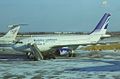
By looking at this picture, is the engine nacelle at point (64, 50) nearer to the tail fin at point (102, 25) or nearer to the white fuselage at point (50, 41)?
the white fuselage at point (50, 41)

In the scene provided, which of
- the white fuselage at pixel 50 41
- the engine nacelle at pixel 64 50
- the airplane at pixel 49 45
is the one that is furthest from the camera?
the white fuselage at pixel 50 41

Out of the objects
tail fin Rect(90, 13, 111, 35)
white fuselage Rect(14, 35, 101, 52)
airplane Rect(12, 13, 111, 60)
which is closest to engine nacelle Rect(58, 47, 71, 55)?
airplane Rect(12, 13, 111, 60)

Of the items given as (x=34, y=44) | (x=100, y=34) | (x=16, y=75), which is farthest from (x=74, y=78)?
(x=100, y=34)

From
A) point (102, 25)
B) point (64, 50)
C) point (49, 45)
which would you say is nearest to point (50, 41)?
point (49, 45)

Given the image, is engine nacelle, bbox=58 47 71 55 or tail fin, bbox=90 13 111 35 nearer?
engine nacelle, bbox=58 47 71 55

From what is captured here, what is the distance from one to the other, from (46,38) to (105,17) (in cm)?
1348

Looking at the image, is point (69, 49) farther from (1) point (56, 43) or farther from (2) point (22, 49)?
(2) point (22, 49)

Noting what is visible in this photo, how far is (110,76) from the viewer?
23844 millimetres

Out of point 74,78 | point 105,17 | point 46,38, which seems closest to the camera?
point 74,78

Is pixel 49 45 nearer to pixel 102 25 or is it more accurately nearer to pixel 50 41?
pixel 50 41

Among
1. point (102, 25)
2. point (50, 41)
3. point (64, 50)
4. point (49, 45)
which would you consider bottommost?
point (64, 50)

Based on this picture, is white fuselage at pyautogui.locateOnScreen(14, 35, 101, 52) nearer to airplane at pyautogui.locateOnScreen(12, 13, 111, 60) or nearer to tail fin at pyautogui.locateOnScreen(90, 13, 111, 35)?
airplane at pyautogui.locateOnScreen(12, 13, 111, 60)

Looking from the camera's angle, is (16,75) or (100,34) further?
(100,34)

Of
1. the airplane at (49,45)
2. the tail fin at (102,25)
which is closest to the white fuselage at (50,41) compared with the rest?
the airplane at (49,45)
